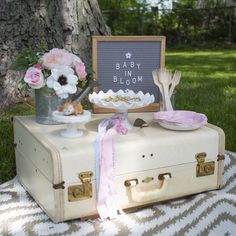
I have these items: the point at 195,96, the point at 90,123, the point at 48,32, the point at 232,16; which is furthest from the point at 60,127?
the point at 232,16

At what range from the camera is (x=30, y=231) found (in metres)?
1.21

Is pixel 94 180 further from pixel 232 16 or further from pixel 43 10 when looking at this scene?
pixel 232 16

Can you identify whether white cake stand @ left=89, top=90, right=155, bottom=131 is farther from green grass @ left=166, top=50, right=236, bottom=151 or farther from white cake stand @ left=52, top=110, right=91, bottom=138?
green grass @ left=166, top=50, right=236, bottom=151

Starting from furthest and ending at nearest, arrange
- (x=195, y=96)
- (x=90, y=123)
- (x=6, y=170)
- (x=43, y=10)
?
(x=195, y=96), (x=43, y=10), (x=6, y=170), (x=90, y=123)

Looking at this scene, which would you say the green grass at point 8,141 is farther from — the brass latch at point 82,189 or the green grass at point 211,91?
the green grass at point 211,91

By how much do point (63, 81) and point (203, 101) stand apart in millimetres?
1594

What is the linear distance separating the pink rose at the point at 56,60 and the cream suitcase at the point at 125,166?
0.19m

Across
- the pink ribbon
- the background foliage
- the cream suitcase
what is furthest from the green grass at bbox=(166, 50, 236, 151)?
the background foliage

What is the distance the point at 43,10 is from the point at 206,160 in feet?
5.05

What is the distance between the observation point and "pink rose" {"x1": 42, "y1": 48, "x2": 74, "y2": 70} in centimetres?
133

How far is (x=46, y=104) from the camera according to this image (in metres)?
1.41

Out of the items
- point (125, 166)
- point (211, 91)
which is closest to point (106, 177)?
point (125, 166)

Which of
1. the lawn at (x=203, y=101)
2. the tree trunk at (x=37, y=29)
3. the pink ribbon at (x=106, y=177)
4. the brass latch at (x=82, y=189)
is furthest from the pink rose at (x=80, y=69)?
the tree trunk at (x=37, y=29)

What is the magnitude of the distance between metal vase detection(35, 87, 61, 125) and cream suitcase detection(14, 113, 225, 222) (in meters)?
0.03
